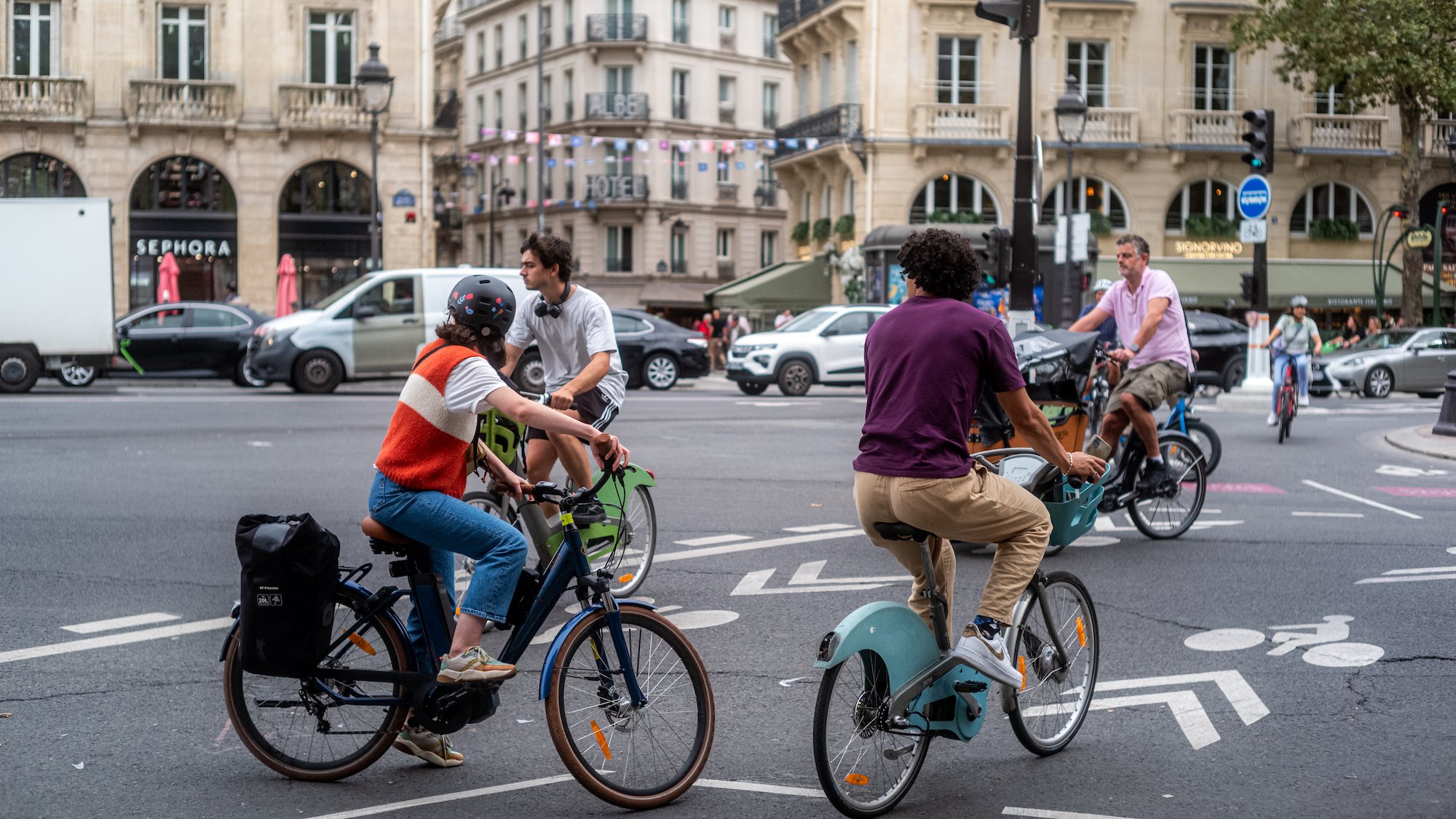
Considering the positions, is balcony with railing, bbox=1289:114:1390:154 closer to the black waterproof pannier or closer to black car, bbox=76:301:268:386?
black car, bbox=76:301:268:386

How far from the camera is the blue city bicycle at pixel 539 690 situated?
4.65 m

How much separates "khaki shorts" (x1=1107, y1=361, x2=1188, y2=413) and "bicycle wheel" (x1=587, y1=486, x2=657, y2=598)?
3.27 meters

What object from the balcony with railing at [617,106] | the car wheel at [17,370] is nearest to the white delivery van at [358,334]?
the car wheel at [17,370]

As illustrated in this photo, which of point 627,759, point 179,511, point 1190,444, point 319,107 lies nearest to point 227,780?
point 627,759

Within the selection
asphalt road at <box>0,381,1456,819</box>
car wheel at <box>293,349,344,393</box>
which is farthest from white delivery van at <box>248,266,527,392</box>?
asphalt road at <box>0,381,1456,819</box>

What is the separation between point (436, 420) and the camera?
4.85 m

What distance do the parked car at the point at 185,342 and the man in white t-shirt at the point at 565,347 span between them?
18.5 meters

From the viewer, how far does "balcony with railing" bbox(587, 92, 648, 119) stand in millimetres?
64500

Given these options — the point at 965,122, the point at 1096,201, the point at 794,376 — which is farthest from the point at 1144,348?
the point at 1096,201

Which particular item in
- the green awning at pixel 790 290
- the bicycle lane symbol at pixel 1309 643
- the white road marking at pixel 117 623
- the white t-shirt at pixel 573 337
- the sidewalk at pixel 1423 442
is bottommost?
the bicycle lane symbol at pixel 1309 643

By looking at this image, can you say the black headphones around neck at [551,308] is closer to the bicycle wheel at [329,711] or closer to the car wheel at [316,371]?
the bicycle wheel at [329,711]

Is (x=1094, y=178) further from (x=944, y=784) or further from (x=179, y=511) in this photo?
(x=944, y=784)

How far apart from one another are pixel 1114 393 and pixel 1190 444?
2.25 feet

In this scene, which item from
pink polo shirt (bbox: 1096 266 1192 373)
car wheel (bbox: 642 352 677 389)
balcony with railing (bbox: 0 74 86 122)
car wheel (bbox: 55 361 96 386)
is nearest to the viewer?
pink polo shirt (bbox: 1096 266 1192 373)
